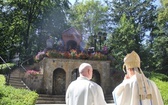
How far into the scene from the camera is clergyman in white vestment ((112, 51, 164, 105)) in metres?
4.49

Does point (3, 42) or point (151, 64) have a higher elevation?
point (3, 42)

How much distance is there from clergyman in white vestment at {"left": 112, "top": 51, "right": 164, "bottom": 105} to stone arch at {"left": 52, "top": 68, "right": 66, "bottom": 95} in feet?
50.9

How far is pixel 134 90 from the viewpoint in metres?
4.49

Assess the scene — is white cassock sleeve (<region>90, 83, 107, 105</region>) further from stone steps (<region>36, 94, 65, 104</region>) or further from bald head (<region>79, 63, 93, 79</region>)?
stone steps (<region>36, 94, 65, 104</region>)

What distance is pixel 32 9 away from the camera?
32.6m

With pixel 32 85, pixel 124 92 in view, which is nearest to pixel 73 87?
pixel 124 92

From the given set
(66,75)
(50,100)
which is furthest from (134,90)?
(66,75)

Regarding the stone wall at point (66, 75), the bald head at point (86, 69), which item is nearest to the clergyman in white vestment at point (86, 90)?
the bald head at point (86, 69)

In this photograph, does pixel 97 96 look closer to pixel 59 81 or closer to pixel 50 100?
pixel 50 100

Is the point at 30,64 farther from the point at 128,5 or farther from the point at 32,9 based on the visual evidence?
the point at 128,5

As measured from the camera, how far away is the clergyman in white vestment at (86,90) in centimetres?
480

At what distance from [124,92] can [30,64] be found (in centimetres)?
2119

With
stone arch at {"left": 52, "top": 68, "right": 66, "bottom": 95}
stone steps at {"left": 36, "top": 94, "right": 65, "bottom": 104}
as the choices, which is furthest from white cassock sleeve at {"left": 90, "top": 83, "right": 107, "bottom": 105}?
stone arch at {"left": 52, "top": 68, "right": 66, "bottom": 95}

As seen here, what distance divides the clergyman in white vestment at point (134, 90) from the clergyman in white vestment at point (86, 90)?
1.21 ft
